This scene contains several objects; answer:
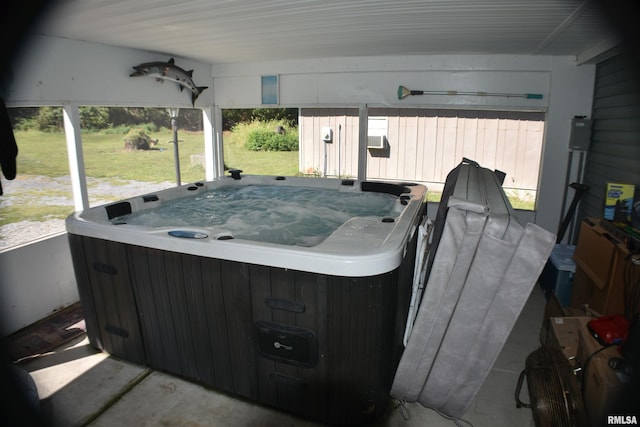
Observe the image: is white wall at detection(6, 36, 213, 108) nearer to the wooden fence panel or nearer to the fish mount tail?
the fish mount tail

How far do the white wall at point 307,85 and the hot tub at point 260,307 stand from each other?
39.6 inches

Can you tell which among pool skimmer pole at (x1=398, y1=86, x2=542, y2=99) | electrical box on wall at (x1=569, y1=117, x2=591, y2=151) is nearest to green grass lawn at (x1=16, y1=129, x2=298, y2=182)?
pool skimmer pole at (x1=398, y1=86, x2=542, y2=99)

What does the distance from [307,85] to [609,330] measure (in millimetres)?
3564

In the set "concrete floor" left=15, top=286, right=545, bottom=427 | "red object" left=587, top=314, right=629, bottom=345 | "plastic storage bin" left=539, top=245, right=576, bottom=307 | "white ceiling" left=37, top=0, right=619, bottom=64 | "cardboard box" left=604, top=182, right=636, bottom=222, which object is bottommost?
"concrete floor" left=15, top=286, right=545, bottom=427

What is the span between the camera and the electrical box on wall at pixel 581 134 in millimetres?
3299

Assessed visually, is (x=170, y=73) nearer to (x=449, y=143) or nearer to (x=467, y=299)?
(x=467, y=299)

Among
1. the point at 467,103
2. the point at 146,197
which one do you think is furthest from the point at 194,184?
the point at 467,103

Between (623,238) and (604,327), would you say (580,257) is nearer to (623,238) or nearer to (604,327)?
(623,238)

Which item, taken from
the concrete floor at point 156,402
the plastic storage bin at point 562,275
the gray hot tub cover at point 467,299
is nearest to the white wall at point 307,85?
the concrete floor at point 156,402

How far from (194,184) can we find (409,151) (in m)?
3.12

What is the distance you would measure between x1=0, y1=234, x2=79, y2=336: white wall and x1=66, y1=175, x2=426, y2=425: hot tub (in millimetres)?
675

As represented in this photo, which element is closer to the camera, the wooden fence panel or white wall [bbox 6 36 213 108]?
white wall [bbox 6 36 213 108]

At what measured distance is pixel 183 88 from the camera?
4.11 metres

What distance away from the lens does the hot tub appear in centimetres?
157
